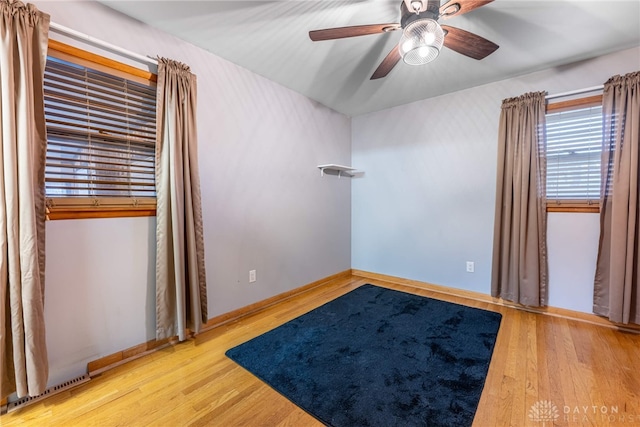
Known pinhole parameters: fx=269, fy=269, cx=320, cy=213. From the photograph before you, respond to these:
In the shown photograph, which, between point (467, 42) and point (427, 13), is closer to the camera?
point (427, 13)

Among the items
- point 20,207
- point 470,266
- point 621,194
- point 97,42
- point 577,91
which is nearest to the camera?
point 20,207

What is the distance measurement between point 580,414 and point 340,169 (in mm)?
2960

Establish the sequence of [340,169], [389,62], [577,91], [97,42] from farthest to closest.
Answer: [340,169], [577,91], [389,62], [97,42]

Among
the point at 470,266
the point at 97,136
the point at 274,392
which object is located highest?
the point at 97,136

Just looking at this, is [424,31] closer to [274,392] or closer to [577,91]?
[577,91]

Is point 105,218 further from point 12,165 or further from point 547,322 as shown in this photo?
point 547,322

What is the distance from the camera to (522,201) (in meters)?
2.52

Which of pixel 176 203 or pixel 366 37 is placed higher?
pixel 366 37

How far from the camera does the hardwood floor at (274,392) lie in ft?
4.39

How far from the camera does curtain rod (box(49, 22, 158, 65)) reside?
1.51 meters

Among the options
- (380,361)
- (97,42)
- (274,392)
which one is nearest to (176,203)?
(97,42)

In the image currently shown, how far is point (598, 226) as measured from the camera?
233 centimetres

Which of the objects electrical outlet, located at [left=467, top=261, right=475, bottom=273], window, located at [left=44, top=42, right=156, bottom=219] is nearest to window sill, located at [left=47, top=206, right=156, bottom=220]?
window, located at [left=44, top=42, right=156, bottom=219]

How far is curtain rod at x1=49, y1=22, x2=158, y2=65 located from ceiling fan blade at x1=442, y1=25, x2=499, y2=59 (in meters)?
1.94
